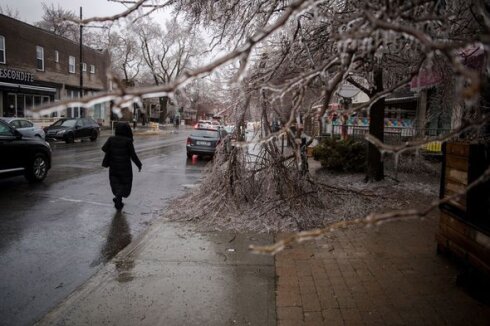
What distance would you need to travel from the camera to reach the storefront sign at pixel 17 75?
1051 inches

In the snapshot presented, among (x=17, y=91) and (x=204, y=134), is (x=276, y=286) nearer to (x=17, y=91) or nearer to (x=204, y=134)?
(x=204, y=134)

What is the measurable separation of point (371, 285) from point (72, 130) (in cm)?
2387

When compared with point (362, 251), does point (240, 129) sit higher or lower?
higher

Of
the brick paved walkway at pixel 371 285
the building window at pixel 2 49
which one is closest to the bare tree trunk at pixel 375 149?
the brick paved walkway at pixel 371 285

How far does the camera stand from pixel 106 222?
718 centimetres

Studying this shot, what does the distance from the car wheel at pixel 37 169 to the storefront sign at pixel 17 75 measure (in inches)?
771

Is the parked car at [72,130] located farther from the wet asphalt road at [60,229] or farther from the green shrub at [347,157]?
the green shrub at [347,157]

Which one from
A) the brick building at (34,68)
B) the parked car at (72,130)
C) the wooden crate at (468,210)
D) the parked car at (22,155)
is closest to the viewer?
the wooden crate at (468,210)

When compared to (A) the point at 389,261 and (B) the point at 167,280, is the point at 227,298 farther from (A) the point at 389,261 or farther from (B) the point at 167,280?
(A) the point at 389,261

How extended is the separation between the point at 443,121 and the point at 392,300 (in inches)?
513

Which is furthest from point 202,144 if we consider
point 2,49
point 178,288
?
point 2,49

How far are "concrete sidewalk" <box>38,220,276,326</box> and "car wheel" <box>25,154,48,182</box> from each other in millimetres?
6006

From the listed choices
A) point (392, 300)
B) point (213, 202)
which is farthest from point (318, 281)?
point (213, 202)

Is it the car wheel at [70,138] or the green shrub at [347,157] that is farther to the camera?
the car wheel at [70,138]
